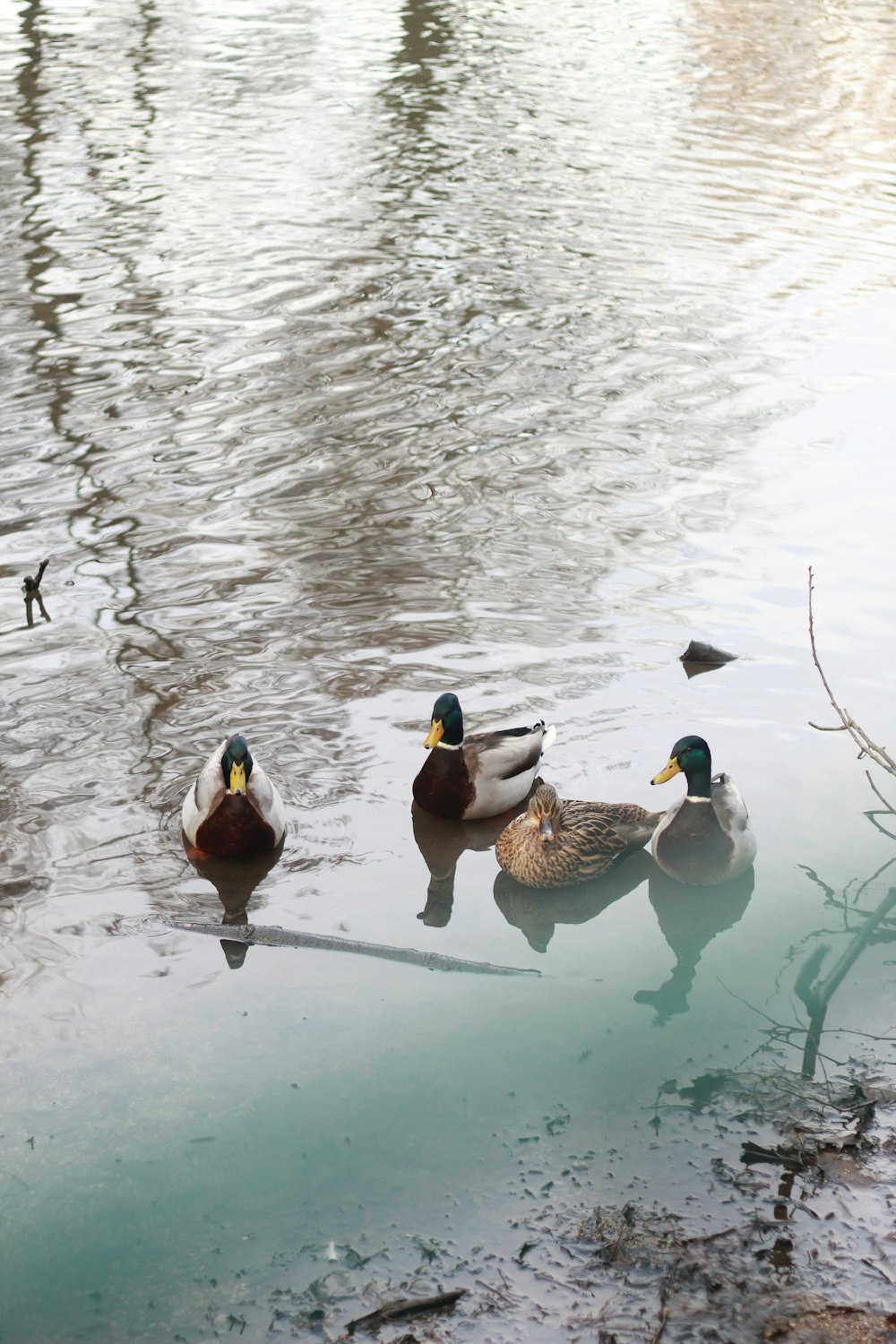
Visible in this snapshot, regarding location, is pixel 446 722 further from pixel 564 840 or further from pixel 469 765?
pixel 564 840

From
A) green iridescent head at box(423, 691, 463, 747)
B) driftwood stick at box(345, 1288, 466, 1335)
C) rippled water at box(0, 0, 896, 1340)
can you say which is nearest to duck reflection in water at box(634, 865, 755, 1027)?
rippled water at box(0, 0, 896, 1340)

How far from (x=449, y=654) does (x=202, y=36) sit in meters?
18.7

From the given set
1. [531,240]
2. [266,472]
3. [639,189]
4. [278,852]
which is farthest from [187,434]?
[639,189]

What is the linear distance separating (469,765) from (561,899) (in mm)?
709

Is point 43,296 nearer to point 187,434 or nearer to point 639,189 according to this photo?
point 187,434

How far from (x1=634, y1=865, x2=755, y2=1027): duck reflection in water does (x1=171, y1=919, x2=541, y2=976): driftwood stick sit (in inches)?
19.6

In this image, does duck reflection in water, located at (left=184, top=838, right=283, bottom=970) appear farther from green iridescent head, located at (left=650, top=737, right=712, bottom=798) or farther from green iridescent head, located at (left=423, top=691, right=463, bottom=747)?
green iridescent head, located at (left=650, top=737, right=712, bottom=798)

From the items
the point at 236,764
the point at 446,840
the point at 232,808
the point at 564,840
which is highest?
the point at 236,764

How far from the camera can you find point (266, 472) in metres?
8.84

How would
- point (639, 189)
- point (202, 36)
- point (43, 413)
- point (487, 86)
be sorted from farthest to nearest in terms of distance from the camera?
point (202, 36) → point (487, 86) → point (639, 189) → point (43, 413)

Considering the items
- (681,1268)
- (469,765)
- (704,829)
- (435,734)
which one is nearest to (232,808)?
(435,734)

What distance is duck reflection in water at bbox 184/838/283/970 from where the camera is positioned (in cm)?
523

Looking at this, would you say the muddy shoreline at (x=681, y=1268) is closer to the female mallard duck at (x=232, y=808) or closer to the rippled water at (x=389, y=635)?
the rippled water at (x=389, y=635)

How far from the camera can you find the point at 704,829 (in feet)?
17.6
